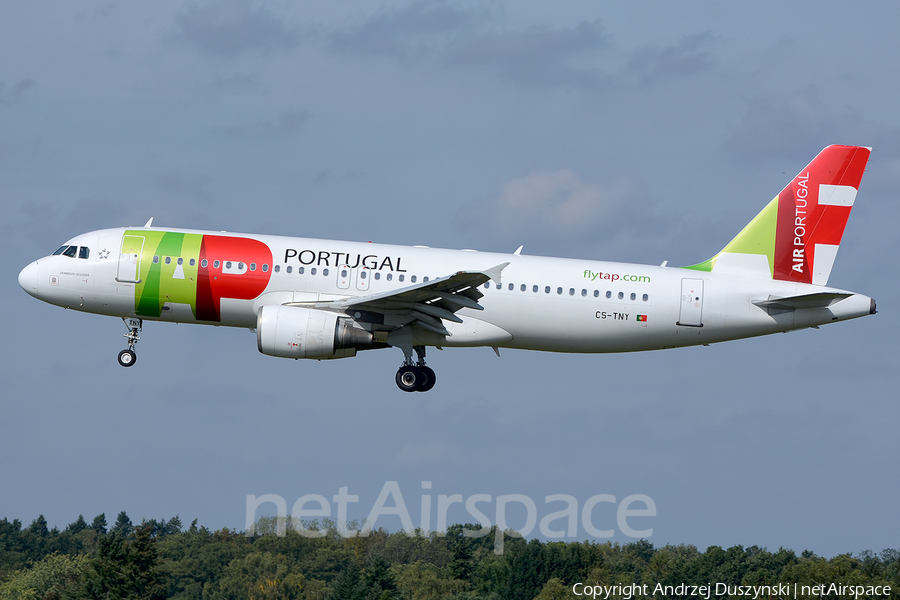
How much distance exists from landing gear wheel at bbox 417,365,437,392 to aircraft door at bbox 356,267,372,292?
11.5 ft

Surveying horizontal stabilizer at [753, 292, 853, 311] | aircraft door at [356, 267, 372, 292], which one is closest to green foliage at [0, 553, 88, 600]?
aircraft door at [356, 267, 372, 292]

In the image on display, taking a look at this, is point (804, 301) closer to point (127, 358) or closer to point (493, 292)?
point (493, 292)

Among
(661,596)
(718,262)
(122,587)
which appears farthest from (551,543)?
(718,262)

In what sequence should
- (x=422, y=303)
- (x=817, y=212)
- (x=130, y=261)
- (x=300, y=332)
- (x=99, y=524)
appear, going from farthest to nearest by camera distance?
(x=99, y=524) → (x=817, y=212) → (x=130, y=261) → (x=422, y=303) → (x=300, y=332)

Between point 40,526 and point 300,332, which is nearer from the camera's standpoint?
point 300,332

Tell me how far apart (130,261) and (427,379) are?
1058 cm

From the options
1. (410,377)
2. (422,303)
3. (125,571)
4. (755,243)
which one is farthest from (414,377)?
(125,571)

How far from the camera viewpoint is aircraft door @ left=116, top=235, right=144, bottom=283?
3859 cm

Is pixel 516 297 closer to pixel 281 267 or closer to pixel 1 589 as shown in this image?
pixel 281 267

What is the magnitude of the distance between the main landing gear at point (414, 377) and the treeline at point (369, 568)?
4473 cm

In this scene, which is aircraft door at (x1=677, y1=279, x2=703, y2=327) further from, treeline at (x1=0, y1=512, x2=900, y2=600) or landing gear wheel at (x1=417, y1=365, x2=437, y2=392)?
treeline at (x1=0, y1=512, x2=900, y2=600)

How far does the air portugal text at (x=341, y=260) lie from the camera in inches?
1523

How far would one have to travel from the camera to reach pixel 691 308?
3928 cm

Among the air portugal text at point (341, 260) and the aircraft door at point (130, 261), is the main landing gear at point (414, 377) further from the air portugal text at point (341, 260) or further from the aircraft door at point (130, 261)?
the aircraft door at point (130, 261)
